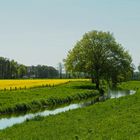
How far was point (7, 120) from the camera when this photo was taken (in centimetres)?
2945

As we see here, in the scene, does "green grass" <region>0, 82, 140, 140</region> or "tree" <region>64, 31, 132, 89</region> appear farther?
"tree" <region>64, 31, 132, 89</region>

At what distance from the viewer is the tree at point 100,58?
7469cm

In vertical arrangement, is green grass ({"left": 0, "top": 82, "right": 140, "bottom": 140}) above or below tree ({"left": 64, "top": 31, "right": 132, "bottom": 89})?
below

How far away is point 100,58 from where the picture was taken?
249 ft

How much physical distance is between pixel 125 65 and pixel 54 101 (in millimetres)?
33793

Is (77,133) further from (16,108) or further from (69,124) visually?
(16,108)

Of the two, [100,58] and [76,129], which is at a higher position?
[100,58]

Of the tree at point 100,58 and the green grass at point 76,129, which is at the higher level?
the tree at point 100,58

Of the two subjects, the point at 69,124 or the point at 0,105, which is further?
the point at 0,105

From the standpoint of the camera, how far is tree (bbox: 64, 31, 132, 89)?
7469 cm

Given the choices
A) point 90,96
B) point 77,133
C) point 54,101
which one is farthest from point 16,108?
point 90,96

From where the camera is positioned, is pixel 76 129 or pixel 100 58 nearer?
pixel 76 129

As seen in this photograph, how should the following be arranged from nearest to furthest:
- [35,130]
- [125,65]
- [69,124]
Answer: [35,130] < [69,124] < [125,65]

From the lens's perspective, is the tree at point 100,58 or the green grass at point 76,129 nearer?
the green grass at point 76,129
